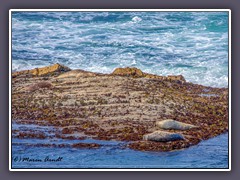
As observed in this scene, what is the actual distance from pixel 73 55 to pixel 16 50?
2.94ft

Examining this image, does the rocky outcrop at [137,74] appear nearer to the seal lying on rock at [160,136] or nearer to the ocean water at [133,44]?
the ocean water at [133,44]

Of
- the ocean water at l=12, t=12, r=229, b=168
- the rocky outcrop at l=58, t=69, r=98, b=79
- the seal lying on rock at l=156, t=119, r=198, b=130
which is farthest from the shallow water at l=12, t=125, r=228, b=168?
the rocky outcrop at l=58, t=69, r=98, b=79

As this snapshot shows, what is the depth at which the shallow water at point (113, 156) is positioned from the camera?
8.35m

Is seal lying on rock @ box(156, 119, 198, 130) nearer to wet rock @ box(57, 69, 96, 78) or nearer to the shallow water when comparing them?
the shallow water

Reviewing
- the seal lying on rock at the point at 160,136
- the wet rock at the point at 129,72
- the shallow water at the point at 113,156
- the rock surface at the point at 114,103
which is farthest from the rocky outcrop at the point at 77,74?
the seal lying on rock at the point at 160,136

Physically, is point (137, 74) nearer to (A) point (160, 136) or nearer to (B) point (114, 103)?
(B) point (114, 103)

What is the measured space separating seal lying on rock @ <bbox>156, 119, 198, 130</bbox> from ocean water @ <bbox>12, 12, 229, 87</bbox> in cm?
73

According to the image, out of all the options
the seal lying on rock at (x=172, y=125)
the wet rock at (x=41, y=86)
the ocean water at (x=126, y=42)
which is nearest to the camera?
the seal lying on rock at (x=172, y=125)

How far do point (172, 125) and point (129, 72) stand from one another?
3.53ft

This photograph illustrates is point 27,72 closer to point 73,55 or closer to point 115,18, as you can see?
point 73,55

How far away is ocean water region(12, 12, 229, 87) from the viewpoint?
8562mm

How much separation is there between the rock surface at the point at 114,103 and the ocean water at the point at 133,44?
13cm
